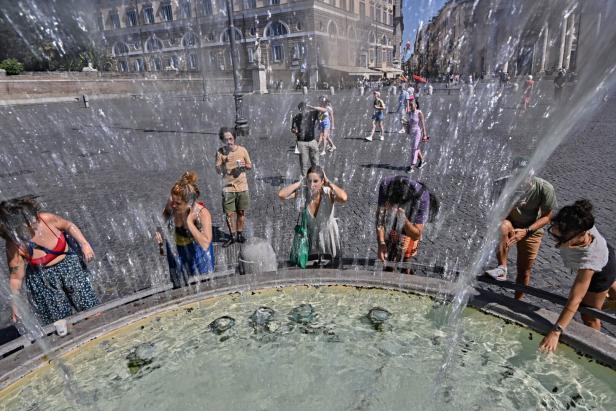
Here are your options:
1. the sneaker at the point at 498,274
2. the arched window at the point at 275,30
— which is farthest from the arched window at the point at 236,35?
the sneaker at the point at 498,274

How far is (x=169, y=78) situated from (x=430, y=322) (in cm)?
4782

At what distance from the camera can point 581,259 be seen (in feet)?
9.85

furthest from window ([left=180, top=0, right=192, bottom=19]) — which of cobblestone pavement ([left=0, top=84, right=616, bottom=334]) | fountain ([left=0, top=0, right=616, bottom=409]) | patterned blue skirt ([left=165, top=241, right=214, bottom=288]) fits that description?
patterned blue skirt ([left=165, top=241, right=214, bottom=288])

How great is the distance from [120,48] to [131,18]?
5.35 meters

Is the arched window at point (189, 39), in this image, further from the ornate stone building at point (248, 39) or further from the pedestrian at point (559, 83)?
the pedestrian at point (559, 83)

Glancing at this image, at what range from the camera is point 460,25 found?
61.4ft

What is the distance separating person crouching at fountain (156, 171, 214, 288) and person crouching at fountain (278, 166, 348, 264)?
1.02 metres

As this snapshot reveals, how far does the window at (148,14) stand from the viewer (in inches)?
2205

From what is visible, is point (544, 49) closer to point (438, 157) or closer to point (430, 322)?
point (438, 157)

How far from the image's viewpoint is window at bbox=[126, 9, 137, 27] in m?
56.2

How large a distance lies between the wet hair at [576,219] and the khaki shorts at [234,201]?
392 cm

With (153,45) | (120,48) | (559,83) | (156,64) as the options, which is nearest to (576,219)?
(559,83)

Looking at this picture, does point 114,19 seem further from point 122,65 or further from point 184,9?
point 184,9


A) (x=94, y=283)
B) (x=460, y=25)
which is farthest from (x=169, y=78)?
(x=94, y=283)
